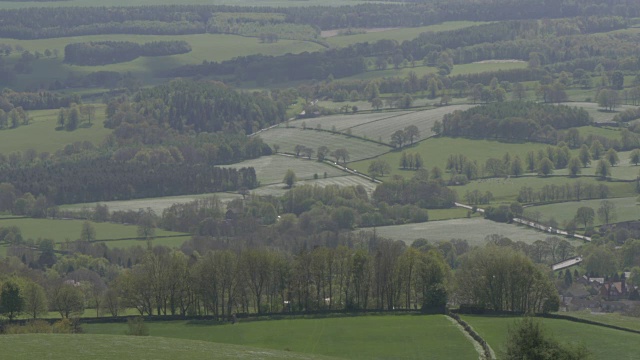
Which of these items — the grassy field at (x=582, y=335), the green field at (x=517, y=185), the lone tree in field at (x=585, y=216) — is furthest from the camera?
the green field at (x=517, y=185)

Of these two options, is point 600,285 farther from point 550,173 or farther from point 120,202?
point 120,202

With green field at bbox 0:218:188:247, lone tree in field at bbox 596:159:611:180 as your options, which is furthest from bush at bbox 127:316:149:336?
lone tree in field at bbox 596:159:611:180

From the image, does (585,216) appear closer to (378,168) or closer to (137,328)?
(378,168)

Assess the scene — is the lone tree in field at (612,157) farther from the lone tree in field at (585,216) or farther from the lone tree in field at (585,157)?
the lone tree in field at (585,216)

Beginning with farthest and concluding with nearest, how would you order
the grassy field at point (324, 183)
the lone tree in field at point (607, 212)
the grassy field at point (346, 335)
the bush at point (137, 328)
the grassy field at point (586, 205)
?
1. the grassy field at point (324, 183)
2. the grassy field at point (586, 205)
3. the lone tree in field at point (607, 212)
4. the bush at point (137, 328)
5. the grassy field at point (346, 335)

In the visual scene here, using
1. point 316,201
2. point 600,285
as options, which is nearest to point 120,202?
point 316,201

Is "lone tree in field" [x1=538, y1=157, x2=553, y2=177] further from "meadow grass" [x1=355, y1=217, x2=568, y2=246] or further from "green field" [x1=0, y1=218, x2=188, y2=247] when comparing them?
"green field" [x1=0, y1=218, x2=188, y2=247]

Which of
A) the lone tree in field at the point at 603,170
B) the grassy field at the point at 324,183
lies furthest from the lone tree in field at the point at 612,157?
the grassy field at the point at 324,183

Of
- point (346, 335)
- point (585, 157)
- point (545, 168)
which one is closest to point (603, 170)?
point (545, 168)
